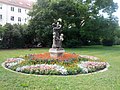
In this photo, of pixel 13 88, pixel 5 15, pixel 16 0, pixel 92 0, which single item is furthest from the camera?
pixel 16 0

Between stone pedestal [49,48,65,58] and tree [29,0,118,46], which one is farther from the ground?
tree [29,0,118,46]

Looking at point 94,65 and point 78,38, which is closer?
point 94,65

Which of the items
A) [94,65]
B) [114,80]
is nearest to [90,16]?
[94,65]

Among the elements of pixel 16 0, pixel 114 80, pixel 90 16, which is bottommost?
pixel 114 80

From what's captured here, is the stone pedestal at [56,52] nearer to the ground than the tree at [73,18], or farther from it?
nearer to the ground

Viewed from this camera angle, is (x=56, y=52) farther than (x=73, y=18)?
No

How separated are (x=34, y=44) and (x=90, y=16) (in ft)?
30.8

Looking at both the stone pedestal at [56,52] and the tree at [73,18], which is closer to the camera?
the stone pedestal at [56,52]

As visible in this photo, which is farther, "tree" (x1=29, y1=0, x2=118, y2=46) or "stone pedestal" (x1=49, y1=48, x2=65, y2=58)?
"tree" (x1=29, y1=0, x2=118, y2=46)

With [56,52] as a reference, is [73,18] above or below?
above

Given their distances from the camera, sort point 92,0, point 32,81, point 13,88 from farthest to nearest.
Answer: point 92,0 < point 32,81 < point 13,88

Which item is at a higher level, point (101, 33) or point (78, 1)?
point (78, 1)

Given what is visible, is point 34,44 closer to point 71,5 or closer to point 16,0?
point 71,5

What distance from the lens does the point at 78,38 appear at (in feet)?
106
